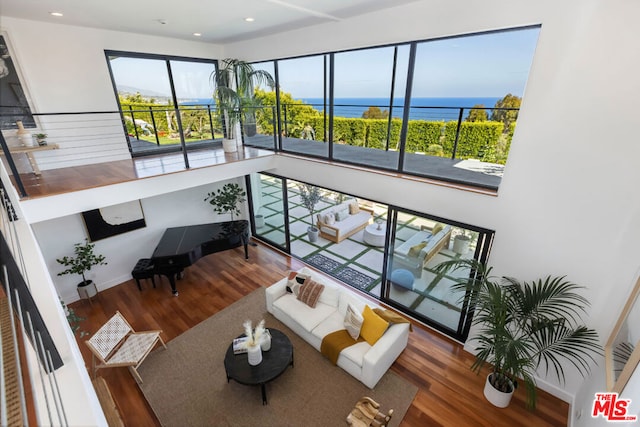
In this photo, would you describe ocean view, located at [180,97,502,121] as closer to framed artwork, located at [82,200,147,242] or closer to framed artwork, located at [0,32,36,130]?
framed artwork, located at [82,200,147,242]

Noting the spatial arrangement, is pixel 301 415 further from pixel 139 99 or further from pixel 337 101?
pixel 139 99

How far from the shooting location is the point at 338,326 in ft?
14.9

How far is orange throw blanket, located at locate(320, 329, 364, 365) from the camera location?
417 cm

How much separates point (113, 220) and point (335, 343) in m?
5.07

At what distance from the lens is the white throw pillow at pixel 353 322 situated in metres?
4.20

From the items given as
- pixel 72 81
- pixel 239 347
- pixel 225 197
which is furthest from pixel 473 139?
pixel 72 81

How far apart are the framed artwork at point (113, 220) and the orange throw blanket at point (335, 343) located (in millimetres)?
4757

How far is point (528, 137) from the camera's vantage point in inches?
131

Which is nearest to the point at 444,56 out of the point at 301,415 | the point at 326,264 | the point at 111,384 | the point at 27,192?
the point at 326,264

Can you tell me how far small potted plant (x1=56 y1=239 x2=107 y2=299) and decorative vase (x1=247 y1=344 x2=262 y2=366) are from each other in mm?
3861

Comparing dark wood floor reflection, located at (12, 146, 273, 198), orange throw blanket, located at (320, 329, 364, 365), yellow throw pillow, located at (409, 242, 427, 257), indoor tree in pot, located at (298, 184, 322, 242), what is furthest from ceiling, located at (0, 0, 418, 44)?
orange throw blanket, located at (320, 329, 364, 365)

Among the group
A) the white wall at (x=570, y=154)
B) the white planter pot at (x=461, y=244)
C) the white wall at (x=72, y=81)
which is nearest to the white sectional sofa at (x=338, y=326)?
the white planter pot at (x=461, y=244)

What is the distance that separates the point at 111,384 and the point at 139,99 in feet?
16.7

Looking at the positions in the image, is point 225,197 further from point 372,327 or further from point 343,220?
point 372,327
